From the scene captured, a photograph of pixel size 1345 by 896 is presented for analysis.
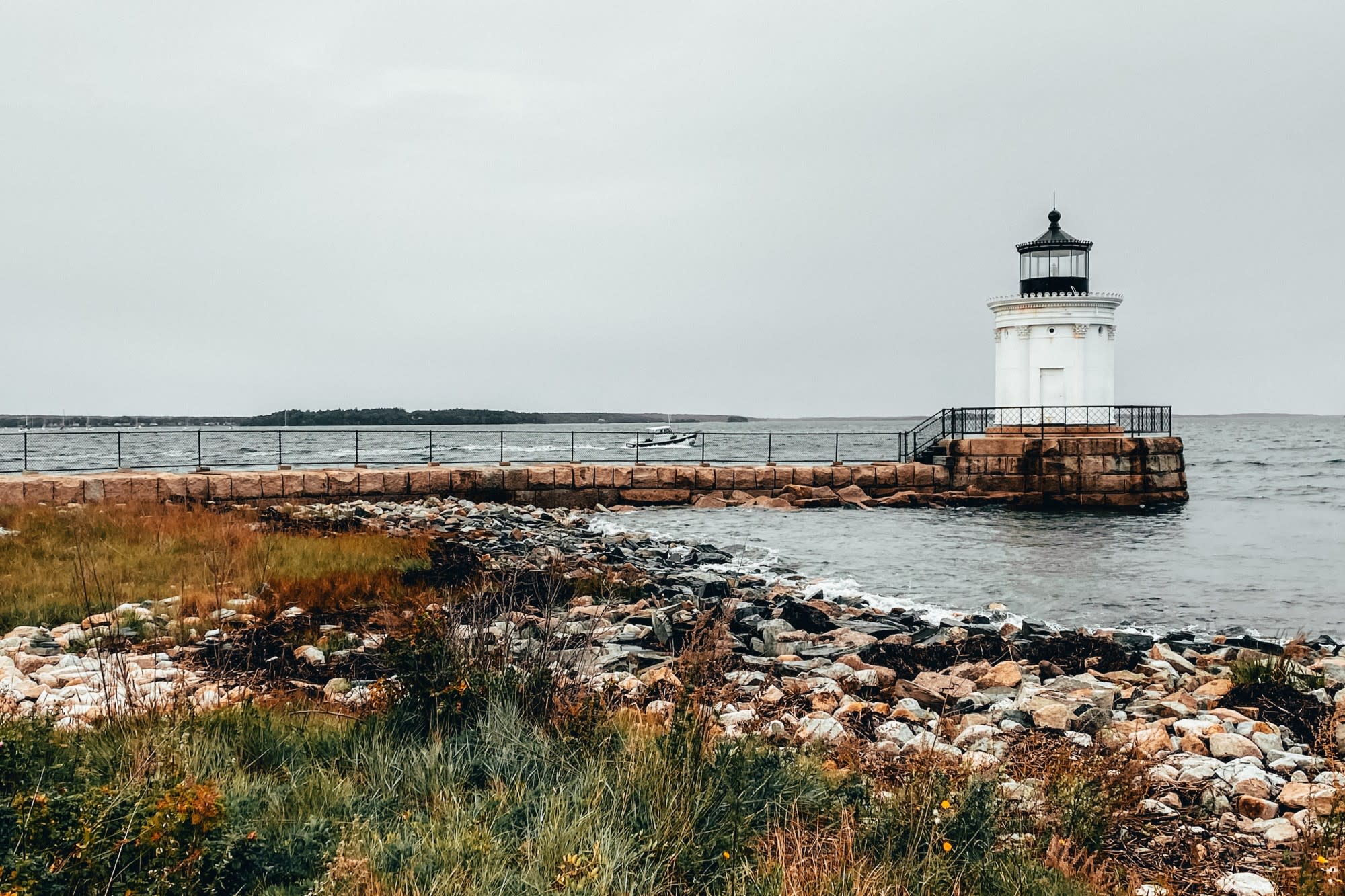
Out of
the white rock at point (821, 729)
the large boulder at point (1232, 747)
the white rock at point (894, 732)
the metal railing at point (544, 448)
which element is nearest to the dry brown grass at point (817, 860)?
the white rock at point (821, 729)

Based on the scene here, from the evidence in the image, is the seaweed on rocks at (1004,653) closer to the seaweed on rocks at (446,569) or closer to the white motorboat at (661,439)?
the seaweed on rocks at (446,569)

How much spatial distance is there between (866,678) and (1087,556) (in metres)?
11.3

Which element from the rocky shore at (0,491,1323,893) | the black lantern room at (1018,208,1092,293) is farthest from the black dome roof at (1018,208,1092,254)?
the rocky shore at (0,491,1323,893)

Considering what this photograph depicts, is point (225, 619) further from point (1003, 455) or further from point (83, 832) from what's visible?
point (1003, 455)

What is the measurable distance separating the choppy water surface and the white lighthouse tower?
354 cm

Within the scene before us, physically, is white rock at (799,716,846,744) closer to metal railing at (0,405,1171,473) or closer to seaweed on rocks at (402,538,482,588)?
seaweed on rocks at (402,538,482,588)

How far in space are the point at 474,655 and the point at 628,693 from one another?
1229mm

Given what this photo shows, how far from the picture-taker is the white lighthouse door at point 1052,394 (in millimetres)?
25672

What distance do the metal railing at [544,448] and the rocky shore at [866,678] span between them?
1054cm

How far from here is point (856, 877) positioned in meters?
2.92

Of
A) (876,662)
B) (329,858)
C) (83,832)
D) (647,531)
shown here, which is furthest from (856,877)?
(647,531)

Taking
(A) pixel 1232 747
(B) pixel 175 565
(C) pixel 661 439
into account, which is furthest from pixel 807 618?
(C) pixel 661 439

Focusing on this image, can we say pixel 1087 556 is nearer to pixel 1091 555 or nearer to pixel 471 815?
pixel 1091 555

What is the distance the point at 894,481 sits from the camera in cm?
2620
